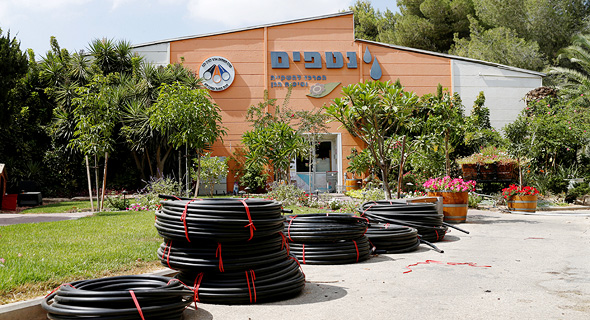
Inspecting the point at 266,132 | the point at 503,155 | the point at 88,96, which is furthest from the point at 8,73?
the point at 503,155

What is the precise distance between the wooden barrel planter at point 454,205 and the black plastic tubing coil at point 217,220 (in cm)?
686

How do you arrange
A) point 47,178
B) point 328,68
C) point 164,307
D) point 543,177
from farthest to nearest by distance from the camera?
point 328,68
point 47,178
point 543,177
point 164,307

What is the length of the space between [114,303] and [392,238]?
4.30m

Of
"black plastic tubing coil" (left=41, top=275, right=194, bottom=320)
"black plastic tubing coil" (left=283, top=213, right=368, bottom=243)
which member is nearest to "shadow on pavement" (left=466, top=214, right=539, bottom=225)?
"black plastic tubing coil" (left=283, top=213, right=368, bottom=243)

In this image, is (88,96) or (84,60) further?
(84,60)

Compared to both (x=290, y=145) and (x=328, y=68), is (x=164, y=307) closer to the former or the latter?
(x=290, y=145)

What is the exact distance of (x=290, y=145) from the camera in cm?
1298

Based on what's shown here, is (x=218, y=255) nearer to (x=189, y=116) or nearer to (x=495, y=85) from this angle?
(x=189, y=116)

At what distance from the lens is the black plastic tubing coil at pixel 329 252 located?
Result: 224 inches

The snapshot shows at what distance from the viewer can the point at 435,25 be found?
95.6ft

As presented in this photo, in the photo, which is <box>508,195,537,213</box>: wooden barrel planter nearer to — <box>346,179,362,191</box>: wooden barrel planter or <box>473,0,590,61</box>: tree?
<box>346,179,362,191</box>: wooden barrel planter

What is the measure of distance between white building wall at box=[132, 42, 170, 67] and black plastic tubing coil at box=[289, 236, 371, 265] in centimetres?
1608

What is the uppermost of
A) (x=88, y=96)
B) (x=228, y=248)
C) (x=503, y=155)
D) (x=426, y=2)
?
(x=426, y=2)

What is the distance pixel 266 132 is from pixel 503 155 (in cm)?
854
